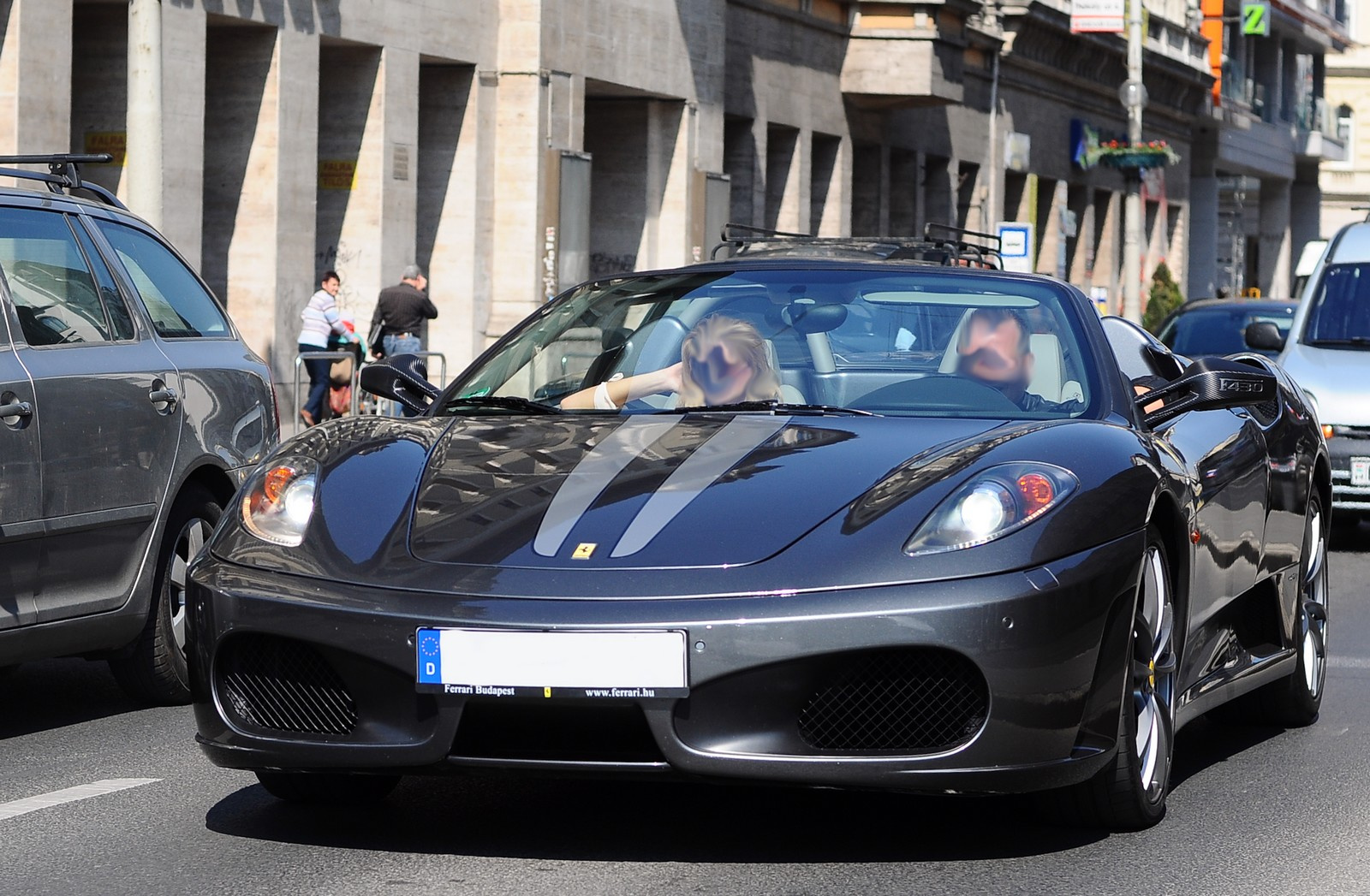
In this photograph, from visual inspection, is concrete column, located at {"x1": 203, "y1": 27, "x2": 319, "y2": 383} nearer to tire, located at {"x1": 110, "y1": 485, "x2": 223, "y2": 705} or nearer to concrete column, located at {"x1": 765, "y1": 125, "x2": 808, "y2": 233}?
concrete column, located at {"x1": 765, "y1": 125, "x2": 808, "y2": 233}

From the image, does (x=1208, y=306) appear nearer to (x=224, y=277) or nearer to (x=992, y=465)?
(x=224, y=277)

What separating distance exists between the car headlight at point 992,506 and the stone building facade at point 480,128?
1126 cm

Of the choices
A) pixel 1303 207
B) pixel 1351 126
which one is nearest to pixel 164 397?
pixel 1303 207

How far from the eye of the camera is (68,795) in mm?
6387

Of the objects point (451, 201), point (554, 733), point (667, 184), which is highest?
point (667, 184)

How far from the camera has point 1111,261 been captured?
185 ft

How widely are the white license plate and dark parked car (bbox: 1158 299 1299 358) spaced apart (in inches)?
589

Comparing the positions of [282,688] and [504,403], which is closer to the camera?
[282,688]

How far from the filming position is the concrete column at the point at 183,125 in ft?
72.3

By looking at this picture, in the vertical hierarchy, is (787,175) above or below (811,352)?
above

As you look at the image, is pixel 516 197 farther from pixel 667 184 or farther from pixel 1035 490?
pixel 1035 490

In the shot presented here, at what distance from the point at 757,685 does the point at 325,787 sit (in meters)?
1.43

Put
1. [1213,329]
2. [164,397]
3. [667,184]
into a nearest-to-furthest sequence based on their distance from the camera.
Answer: [164,397], [1213,329], [667,184]

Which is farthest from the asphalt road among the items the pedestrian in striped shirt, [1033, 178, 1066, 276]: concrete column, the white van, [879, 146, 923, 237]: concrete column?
[1033, 178, 1066, 276]: concrete column
